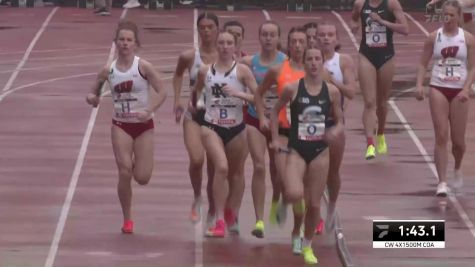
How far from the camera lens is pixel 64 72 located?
30.2 metres

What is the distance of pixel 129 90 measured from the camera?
52.3 ft

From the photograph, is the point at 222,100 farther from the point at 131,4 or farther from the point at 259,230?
the point at 131,4

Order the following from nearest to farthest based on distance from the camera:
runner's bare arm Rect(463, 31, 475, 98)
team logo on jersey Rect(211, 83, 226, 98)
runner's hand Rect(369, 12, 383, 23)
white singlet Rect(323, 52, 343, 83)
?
team logo on jersey Rect(211, 83, 226, 98) → white singlet Rect(323, 52, 343, 83) → runner's bare arm Rect(463, 31, 475, 98) → runner's hand Rect(369, 12, 383, 23)

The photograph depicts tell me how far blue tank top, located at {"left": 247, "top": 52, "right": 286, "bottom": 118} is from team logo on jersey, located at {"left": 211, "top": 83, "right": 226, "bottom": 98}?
0.31 metres

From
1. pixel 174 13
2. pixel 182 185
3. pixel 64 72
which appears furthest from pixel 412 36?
pixel 182 185

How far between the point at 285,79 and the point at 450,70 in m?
3.39

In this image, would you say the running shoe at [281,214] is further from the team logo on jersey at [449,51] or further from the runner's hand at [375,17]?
the runner's hand at [375,17]

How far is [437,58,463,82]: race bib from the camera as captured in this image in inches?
701

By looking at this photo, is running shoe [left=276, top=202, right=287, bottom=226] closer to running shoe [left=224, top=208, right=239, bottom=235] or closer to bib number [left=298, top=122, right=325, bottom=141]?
running shoe [left=224, top=208, right=239, bottom=235]

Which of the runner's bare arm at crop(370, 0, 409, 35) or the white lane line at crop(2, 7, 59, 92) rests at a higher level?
the runner's bare arm at crop(370, 0, 409, 35)

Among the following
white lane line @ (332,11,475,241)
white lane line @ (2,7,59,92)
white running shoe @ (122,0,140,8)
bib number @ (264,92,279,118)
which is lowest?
white lane line @ (2,7,59,92)

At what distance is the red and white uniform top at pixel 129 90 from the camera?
15906 millimetres

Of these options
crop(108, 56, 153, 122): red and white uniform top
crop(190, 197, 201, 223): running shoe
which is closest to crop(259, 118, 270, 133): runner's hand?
crop(108, 56, 153, 122): red and white uniform top

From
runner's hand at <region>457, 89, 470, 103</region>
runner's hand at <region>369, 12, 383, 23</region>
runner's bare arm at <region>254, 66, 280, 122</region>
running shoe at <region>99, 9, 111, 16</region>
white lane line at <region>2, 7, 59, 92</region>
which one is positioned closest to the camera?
runner's bare arm at <region>254, 66, 280, 122</region>
